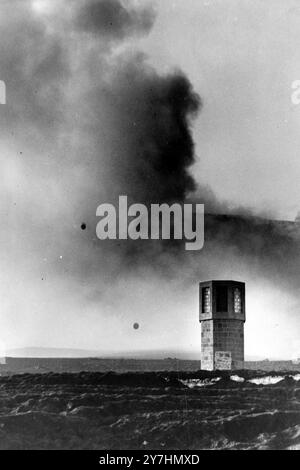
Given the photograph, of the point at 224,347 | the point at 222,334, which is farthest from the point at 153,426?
the point at 222,334

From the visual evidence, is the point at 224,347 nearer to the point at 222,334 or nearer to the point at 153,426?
the point at 222,334

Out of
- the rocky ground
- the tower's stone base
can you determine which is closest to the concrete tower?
the tower's stone base

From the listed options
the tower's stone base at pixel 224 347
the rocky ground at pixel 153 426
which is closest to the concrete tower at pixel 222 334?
the tower's stone base at pixel 224 347

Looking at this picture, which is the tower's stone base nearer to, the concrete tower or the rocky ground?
the concrete tower

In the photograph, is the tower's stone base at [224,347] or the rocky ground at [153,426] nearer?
the rocky ground at [153,426]

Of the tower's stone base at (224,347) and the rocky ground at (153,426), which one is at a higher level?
the tower's stone base at (224,347)

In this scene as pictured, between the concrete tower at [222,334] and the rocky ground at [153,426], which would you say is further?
the concrete tower at [222,334]

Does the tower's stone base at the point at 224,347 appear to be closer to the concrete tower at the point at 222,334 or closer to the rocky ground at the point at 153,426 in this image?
the concrete tower at the point at 222,334
